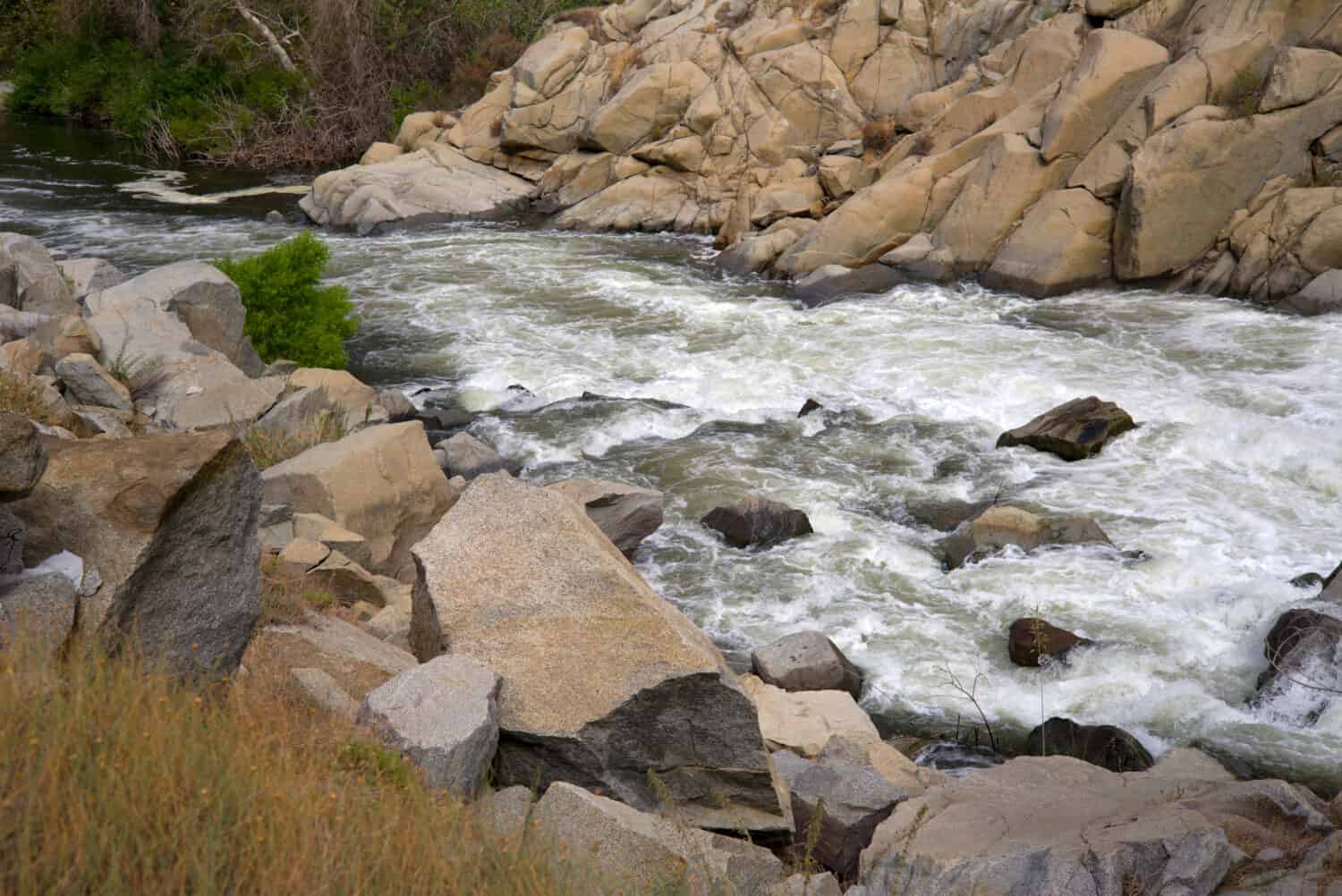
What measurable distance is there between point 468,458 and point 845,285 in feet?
31.2

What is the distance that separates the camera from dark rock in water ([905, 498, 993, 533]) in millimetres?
12500

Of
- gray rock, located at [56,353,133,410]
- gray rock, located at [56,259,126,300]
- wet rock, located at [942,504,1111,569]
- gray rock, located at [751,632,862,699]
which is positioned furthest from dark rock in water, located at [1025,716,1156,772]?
gray rock, located at [56,259,126,300]

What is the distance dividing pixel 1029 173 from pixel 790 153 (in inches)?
284

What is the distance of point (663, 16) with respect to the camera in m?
32.6

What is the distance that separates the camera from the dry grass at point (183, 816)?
351cm

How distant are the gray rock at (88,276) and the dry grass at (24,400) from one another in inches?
227

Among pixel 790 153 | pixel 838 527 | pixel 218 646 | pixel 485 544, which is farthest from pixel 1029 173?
pixel 218 646

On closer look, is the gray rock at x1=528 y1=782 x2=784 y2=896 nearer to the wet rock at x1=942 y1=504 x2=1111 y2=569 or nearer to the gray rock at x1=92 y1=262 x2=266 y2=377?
the wet rock at x1=942 y1=504 x2=1111 y2=569

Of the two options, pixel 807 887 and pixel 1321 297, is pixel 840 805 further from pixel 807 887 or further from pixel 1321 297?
pixel 1321 297

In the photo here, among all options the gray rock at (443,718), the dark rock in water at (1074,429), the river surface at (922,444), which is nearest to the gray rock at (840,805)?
the gray rock at (443,718)

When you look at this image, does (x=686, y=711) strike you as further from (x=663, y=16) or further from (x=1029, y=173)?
(x=663, y=16)

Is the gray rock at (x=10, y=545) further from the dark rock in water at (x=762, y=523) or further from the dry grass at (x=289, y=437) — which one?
the dark rock in water at (x=762, y=523)

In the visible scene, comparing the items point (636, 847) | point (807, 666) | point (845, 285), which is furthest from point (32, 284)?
point (636, 847)

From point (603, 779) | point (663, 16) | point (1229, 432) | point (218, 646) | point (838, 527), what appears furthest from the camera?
point (663, 16)
